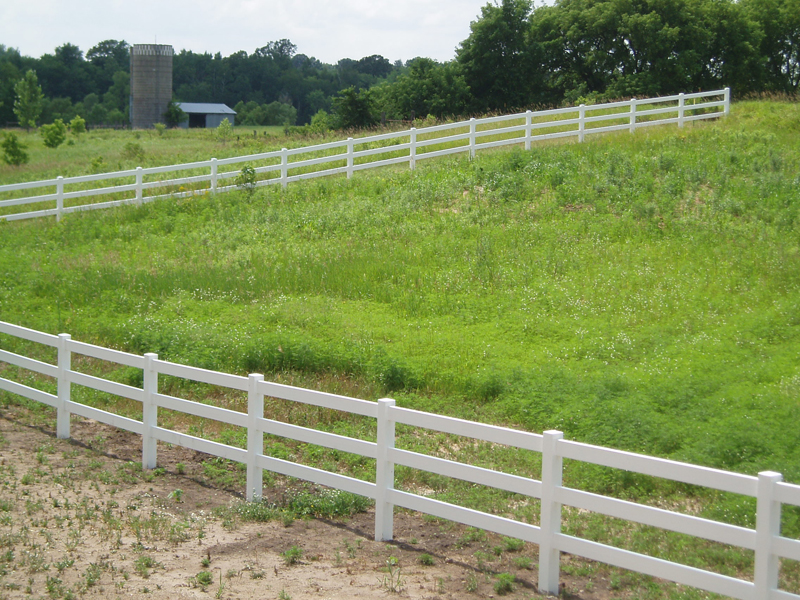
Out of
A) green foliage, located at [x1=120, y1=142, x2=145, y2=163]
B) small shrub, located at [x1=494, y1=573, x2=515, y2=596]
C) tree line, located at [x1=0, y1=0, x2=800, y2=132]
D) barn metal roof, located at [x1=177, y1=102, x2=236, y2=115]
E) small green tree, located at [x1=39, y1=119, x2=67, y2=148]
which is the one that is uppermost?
barn metal roof, located at [x1=177, y1=102, x2=236, y2=115]

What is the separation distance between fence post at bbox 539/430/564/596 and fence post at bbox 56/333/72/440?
6706mm

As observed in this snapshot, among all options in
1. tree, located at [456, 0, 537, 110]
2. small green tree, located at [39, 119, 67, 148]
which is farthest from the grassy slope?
small green tree, located at [39, 119, 67, 148]

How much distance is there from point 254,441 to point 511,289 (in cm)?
773

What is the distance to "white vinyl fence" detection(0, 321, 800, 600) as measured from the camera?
14.8 feet

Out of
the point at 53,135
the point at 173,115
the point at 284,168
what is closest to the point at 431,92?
the point at 284,168

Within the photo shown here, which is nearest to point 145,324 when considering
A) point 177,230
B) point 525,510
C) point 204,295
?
point 204,295

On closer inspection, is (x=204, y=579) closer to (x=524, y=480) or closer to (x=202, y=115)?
(x=524, y=480)

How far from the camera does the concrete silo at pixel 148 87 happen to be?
96125mm

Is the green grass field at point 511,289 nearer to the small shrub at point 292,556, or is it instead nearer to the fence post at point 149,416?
the fence post at point 149,416

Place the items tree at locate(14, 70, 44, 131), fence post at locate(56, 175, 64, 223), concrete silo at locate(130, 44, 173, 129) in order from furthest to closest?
concrete silo at locate(130, 44, 173, 129), tree at locate(14, 70, 44, 131), fence post at locate(56, 175, 64, 223)

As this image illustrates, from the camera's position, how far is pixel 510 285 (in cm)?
1449

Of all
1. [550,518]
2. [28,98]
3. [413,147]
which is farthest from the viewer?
[28,98]

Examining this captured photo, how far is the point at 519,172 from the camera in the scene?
21375 millimetres

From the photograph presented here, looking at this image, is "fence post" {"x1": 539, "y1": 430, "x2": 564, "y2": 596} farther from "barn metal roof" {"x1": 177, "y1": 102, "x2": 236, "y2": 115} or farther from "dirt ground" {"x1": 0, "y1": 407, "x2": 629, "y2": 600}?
"barn metal roof" {"x1": 177, "y1": 102, "x2": 236, "y2": 115}
